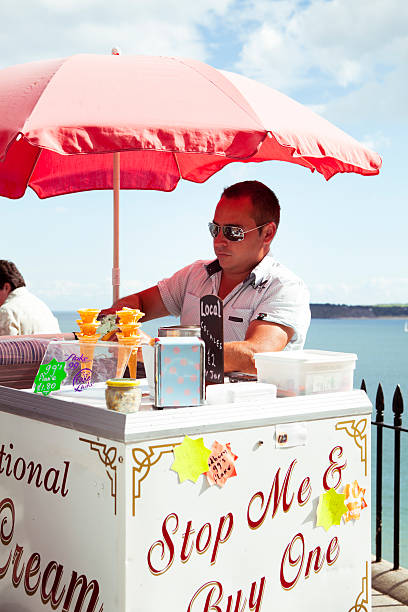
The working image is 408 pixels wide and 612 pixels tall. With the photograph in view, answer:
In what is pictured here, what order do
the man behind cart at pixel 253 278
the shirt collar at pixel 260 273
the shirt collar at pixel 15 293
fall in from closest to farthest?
1. the man behind cart at pixel 253 278
2. the shirt collar at pixel 260 273
3. the shirt collar at pixel 15 293

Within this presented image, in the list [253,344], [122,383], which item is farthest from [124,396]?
[253,344]

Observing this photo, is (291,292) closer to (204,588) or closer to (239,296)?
(239,296)

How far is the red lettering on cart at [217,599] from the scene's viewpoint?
82.6 inches

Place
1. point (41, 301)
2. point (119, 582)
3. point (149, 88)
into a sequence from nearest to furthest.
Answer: point (119, 582) < point (149, 88) < point (41, 301)

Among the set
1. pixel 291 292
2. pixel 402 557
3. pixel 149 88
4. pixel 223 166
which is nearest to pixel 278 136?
pixel 149 88

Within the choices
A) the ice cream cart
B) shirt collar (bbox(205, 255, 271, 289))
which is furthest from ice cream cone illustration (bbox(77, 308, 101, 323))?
shirt collar (bbox(205, 255, 271, 289))

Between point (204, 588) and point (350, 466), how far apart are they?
674mm

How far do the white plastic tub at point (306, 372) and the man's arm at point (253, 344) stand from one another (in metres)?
0.39

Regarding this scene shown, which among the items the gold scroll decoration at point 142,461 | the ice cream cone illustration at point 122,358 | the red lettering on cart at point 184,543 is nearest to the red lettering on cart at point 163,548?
the red lettering on cart at point 184,543

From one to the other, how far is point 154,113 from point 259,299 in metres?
1.11

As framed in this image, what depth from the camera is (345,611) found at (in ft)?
8.08

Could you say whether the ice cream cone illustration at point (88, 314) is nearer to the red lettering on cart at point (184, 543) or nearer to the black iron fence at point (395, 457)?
the red lettering on cart at point (184, 543)

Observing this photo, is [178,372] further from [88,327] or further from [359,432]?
[359,432]

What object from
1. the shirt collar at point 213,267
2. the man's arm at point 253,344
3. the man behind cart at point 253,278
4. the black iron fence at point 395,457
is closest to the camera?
the man's arm at point 253,344
